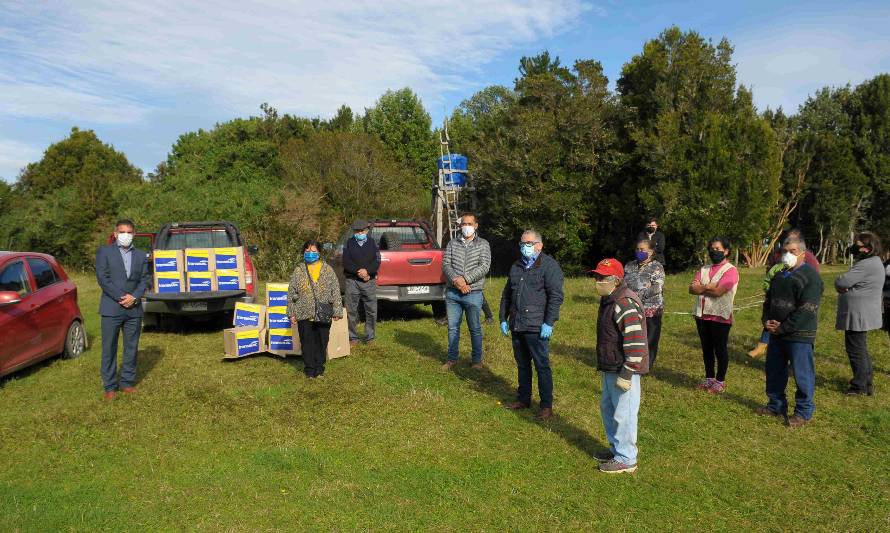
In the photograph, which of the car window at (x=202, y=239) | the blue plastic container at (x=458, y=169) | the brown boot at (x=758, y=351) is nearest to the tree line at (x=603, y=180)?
the blue plastic container at (x=458, y=169)

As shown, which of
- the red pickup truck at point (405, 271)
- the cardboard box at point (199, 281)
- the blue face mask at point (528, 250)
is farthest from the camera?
the red pickup truck at point (405, 271)

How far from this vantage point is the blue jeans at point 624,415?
498 cm

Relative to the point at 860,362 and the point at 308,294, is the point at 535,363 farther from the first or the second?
the point at 860,362

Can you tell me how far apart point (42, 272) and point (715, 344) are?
28.3ft

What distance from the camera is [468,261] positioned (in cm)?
789

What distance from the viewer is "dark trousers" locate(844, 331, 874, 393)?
23.0 feet

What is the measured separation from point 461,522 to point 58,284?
24.4 ft

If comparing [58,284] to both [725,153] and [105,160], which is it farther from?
[105,160]

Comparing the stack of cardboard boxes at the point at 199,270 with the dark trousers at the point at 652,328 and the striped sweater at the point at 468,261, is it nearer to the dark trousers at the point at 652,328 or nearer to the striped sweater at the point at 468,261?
the striped sweater at the point at 468,261

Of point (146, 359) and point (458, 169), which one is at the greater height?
point (458, 169)

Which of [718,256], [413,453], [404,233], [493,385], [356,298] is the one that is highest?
[404,233]

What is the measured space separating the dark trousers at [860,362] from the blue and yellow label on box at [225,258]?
27.4ft

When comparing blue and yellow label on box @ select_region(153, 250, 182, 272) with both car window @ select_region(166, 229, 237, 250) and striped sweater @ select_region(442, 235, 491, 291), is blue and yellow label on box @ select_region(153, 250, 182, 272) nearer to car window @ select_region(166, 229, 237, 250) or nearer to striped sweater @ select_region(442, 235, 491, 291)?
car window @ select_region(166, 229, 237, 250)

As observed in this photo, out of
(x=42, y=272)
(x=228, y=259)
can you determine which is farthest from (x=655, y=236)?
(x=42, y=272)
